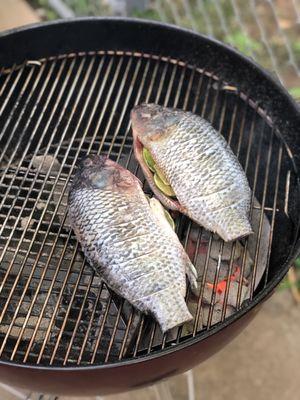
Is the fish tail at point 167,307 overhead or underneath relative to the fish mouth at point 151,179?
underneath

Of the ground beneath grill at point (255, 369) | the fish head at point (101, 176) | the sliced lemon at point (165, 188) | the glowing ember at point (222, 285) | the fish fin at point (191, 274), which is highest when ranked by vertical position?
the fish head at point (101, 176)

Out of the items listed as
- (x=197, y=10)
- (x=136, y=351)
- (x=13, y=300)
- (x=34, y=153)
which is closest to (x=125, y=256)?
(x=136, y=351)

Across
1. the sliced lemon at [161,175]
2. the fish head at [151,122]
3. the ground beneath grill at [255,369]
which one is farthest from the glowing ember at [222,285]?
the ground beneath grill at [255,369]

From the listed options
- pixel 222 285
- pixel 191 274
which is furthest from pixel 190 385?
pixel 191 274

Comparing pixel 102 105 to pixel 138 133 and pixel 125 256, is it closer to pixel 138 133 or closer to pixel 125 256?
pixel 138 133

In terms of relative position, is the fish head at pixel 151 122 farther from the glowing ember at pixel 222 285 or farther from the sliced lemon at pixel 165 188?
the glowing ember at pixel 222 285

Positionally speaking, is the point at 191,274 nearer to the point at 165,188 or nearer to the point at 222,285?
the point at 222,285
